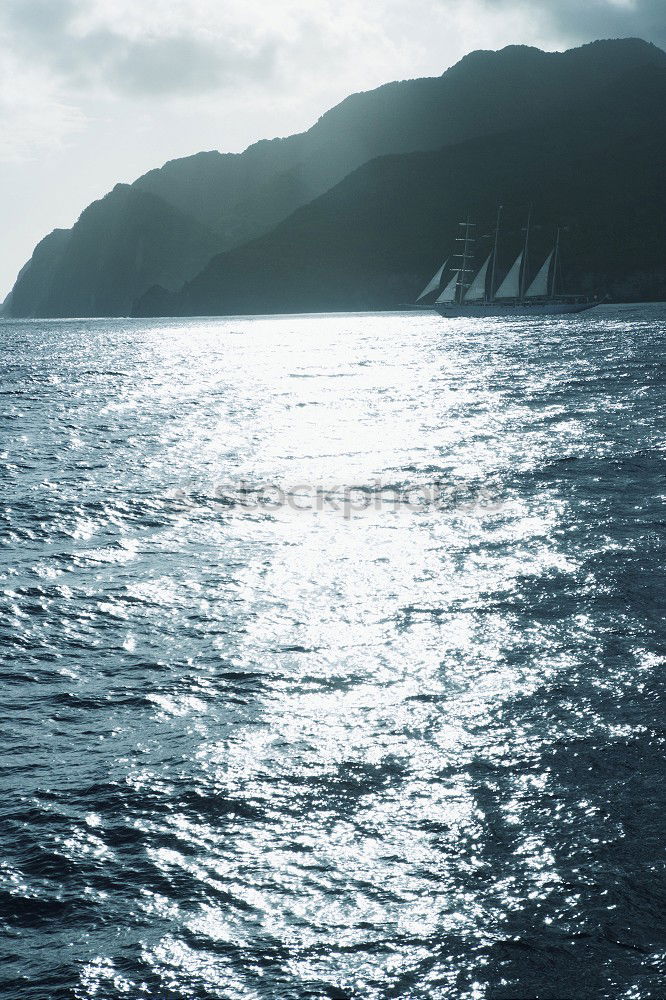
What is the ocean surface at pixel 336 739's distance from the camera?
242 inches

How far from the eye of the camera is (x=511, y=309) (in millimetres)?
177500

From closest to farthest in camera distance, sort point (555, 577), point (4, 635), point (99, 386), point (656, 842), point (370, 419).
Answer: point (656, 842) < point (4, 635) < point (555, 577) < point (370, 419) < point (99, 386)

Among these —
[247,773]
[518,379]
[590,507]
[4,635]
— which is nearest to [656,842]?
[247,773]

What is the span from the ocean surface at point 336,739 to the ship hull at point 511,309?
514 ft

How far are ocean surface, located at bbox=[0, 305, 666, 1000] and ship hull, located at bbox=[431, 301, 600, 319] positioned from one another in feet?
514

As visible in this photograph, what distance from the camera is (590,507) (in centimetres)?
2016

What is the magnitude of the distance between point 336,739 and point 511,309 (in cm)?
17743

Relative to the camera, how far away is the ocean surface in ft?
20.2

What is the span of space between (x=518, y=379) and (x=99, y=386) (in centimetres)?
3030

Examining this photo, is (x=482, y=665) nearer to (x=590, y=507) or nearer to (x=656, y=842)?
(x=656, y=842)

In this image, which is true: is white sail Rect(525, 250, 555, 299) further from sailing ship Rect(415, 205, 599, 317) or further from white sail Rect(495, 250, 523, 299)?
white sail Rect(495, 250, 523, 299)

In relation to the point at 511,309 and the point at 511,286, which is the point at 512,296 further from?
the point at 511,309

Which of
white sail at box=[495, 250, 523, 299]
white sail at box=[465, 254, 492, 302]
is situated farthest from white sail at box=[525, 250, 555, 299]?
white sail at box=[465, 254, 492, 302]

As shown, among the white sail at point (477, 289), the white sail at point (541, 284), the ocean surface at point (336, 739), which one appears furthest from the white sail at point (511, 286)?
the ocean surface at point (336, 739)
